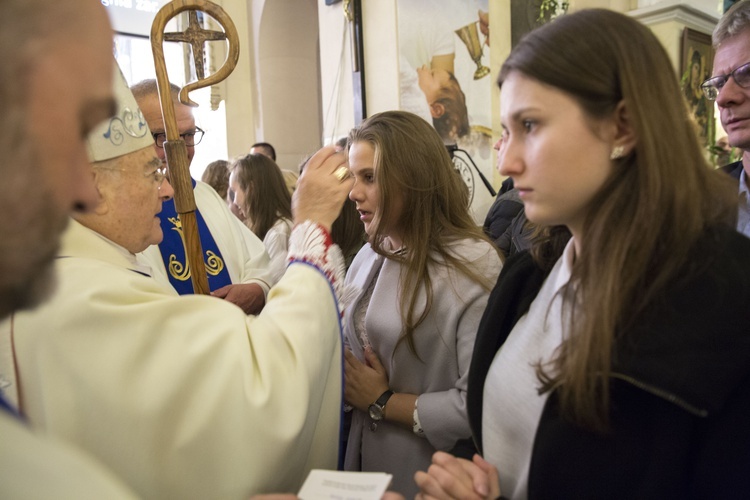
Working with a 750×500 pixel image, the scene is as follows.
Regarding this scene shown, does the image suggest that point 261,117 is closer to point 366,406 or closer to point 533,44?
point 366,406

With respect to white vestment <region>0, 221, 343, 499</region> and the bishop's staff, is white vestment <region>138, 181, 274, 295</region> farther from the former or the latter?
white vestment <region>0, 221, 343, 499</region>

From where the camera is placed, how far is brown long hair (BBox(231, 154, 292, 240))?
14.1 feet

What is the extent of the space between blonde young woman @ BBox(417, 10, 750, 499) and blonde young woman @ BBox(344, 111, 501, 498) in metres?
0.63

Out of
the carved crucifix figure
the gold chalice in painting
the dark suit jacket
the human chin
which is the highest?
the gold chalice in painting

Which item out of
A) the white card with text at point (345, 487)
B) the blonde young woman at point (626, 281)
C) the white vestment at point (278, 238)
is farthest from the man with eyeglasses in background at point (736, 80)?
the white vestment at point (278, 238)

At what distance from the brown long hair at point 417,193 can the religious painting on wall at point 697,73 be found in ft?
18.1

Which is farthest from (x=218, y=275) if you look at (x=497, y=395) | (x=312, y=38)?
(x=312, y=38)

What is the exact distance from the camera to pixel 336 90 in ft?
19.8

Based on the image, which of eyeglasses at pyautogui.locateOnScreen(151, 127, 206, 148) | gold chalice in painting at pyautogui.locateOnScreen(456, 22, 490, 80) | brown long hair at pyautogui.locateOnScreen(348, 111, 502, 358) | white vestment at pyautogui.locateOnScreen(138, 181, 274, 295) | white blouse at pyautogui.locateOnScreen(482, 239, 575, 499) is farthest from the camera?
gold chalice in painting at pyautogui.locateOnScreen(456, 22, 490, 80)

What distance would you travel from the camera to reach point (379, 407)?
200cm

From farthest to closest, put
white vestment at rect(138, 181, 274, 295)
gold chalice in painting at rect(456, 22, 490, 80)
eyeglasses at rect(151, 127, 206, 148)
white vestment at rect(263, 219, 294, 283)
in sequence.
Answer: gold chalice in painting at rect(456, 22, 490, 80)
white vestment at rect(263, 219, 294, 283)
white vestment at rect(138, 181, 274, 295)
eyeglasses at rect(151, 127, 206, 148)

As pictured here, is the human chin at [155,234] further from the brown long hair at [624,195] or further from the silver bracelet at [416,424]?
the brown long hair at [624,195]

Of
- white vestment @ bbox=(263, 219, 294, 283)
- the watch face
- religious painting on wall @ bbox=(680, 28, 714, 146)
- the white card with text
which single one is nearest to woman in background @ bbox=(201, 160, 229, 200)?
white vestment @ bbox=(263, 219, 294, 283)

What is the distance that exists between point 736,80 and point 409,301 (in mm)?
1556
